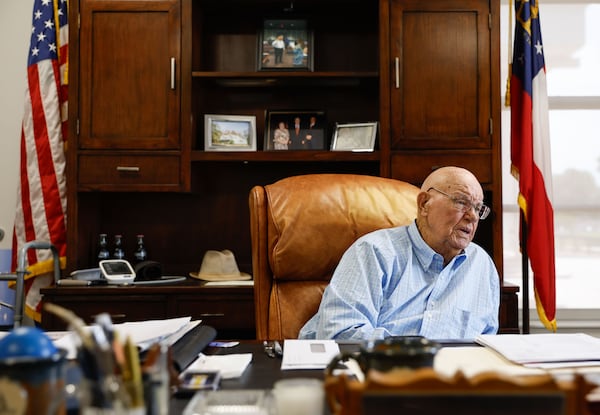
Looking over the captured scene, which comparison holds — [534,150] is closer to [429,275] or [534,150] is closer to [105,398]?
[429,275]

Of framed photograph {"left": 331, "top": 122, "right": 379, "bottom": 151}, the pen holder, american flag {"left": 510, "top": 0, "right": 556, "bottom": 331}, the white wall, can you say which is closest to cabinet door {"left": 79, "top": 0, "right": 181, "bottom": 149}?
the white wall

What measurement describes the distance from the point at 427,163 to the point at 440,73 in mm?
427

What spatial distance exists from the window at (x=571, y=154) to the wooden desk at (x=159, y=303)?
1.47 meters

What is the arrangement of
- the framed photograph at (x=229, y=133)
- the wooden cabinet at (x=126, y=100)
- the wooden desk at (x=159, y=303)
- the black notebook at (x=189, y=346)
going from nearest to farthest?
1. the black notebook at (x=189, y=346)
2. the wooden desk at (x=159, y=303)
3. the wooden cabinet at (x=126, y=100)
4. the framed photograph at (x=229, y=133)

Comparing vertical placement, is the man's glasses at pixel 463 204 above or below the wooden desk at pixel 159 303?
above

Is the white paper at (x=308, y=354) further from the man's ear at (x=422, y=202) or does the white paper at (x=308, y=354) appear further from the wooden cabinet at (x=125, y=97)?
the wooden cabinet at (x=125, y=97)

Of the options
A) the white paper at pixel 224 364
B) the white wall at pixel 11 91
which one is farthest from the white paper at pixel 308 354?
the white wall at pixel 11 91

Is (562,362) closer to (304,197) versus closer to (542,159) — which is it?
(304,197)

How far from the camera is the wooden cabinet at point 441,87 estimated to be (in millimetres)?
2721

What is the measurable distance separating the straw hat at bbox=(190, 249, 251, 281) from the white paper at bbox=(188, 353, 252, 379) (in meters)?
1.52

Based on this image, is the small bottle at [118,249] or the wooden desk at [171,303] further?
the small bottle at [118,249]

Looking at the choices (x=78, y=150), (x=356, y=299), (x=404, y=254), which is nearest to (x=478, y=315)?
(x=404, y=254)

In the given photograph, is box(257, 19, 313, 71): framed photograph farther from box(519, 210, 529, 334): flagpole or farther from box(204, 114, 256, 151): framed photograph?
box(519, 210, 529, 334): flagpole

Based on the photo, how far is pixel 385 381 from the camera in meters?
0.67
